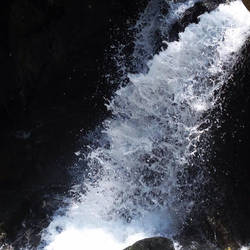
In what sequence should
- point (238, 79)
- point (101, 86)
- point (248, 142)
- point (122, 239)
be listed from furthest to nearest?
point (101, 86)
point (238, 79)
point (248, 142)
point (122, 239)

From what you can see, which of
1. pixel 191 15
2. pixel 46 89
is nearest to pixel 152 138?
pixel 46 89

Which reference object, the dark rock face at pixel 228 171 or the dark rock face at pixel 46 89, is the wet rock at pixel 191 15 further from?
the dark rock face at pixel 228 171

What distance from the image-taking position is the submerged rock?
659cm

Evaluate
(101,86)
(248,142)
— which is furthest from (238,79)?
(101,86)

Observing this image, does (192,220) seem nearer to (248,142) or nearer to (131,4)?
(248,142)

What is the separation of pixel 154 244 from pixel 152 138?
9.06ft

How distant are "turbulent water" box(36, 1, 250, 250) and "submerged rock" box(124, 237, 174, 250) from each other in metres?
0.76

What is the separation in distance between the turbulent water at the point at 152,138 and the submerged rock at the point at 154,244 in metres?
0.76

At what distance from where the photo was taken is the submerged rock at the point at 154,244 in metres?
6.59

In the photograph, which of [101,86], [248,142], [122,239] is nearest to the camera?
[122,239]

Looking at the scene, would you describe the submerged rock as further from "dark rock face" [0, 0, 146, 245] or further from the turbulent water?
"dark rock face" [0, 0, 146, 245]

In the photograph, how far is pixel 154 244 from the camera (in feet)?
21.7

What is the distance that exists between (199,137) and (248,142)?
3.65 ft

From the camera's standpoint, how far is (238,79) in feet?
28.2
